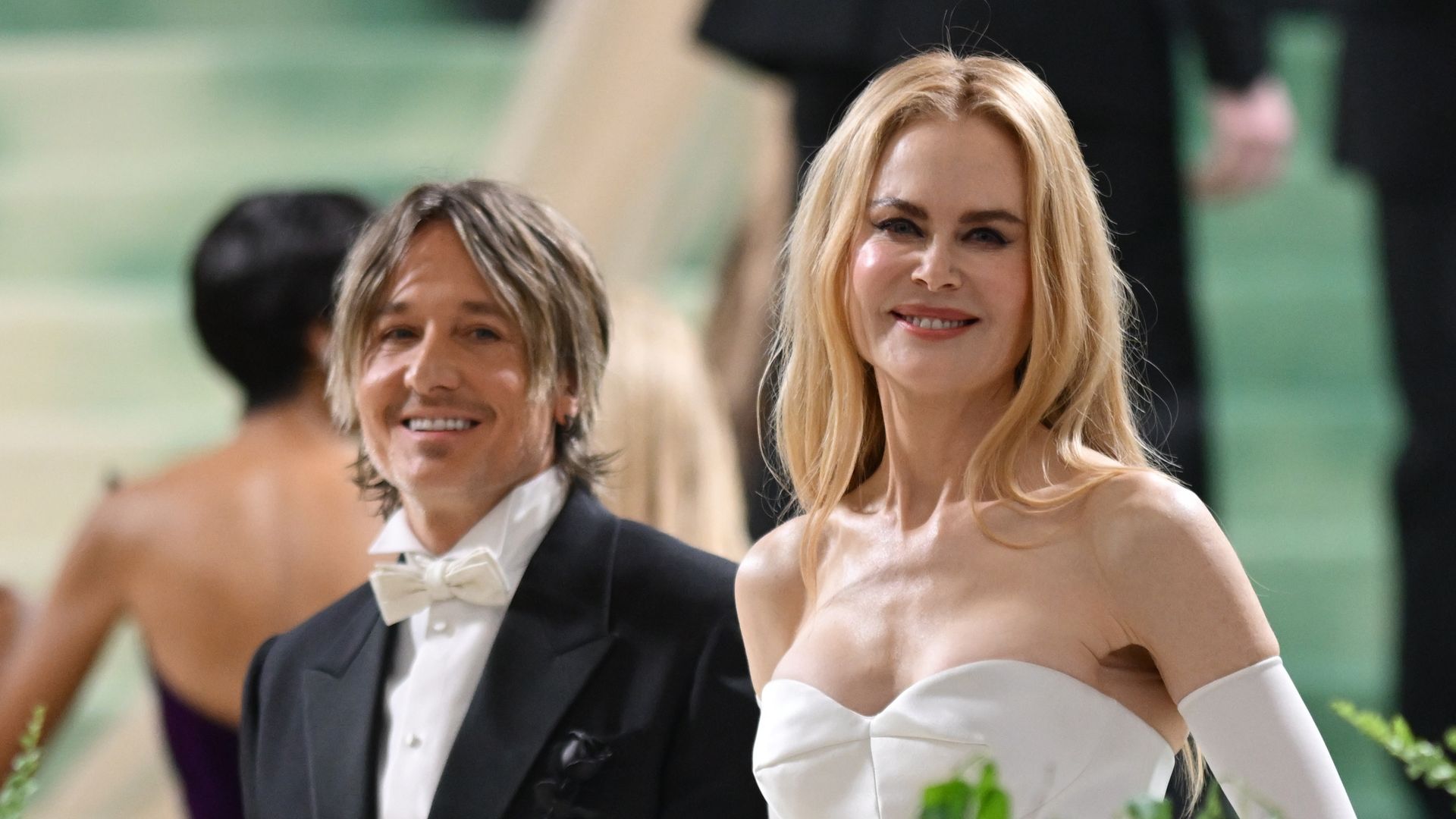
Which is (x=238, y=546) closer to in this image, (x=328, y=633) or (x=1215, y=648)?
(x=328, y=633)

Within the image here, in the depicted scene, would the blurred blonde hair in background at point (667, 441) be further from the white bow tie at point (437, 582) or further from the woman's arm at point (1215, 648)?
the woman's arm at point (1215, 648)

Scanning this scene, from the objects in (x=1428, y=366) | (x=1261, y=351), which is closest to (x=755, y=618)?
(x=1428, y=366)

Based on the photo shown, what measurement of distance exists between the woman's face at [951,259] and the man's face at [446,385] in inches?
12.2

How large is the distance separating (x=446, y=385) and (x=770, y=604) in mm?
309

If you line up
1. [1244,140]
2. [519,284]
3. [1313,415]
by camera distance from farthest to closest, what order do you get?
[1313,415], [1244,140], [519,284]

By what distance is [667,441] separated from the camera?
2.65 m

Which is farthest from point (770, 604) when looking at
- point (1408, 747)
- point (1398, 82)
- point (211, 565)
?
point (1398, 82)

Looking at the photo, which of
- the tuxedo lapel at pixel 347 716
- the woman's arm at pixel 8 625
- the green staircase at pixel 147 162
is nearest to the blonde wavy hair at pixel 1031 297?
the tuxedo lapel at pixel 347 716

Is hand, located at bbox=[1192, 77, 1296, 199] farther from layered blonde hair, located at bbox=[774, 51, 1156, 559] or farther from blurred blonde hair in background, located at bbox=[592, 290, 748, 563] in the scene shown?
layered blonde hair, located at bbox=[774, 51, 1156, 559]

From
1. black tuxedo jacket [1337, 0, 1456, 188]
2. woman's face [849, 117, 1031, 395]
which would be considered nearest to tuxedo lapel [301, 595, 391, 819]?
woman's face [849, 117, 1031, 395]

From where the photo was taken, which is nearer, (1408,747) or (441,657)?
(1408,747)

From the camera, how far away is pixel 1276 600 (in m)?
4.78

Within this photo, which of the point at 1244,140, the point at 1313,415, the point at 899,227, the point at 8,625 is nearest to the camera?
the point at 899,227

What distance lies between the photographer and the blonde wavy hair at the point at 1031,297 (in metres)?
1.58
